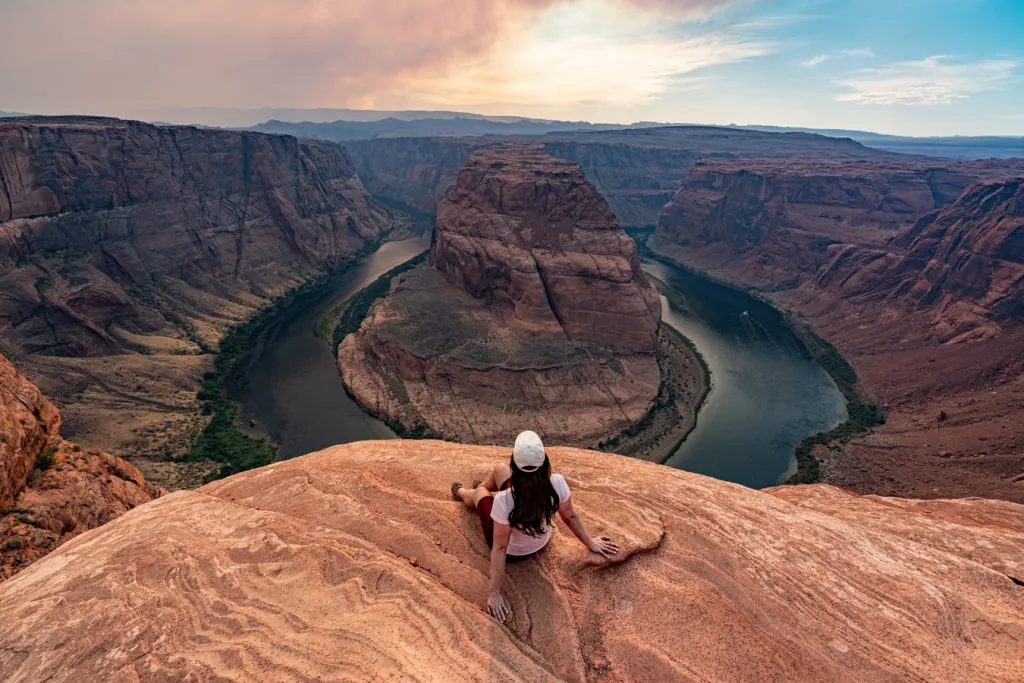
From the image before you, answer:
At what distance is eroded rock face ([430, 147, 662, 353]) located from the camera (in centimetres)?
6053

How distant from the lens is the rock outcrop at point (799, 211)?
101 meters

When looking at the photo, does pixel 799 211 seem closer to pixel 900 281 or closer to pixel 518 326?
pixel 900 281

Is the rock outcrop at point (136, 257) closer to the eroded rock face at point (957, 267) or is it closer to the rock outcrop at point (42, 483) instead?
the rock outcrop at point (42, 483)

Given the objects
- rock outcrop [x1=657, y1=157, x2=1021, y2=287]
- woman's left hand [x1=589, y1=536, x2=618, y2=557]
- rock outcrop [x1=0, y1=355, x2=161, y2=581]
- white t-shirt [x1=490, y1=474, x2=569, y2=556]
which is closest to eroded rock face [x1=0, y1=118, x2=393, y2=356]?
rock outcrop [x1=0, y1=355, x2=161, y2=581]

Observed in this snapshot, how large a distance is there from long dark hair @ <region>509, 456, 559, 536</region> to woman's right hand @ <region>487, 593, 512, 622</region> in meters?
0.90

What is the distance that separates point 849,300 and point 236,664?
98005 millimetres

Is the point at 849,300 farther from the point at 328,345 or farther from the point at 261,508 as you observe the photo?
the point at 261,508

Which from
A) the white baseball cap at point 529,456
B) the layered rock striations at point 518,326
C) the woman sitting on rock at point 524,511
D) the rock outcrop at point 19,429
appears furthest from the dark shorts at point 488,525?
the layered rock striations at point 518,326

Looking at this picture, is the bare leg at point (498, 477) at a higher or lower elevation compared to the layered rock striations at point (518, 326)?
higher

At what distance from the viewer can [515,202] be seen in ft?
229

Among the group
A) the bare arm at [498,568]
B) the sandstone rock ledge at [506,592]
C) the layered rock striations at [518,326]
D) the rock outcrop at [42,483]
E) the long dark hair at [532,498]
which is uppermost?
the long dark hair at [532,498]

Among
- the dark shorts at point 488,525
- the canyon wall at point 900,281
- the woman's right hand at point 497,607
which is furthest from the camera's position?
the canyon wall at point 900,281

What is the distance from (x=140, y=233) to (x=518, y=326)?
6048 centimetres

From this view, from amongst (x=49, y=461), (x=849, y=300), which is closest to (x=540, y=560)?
(x=49, y=461)
